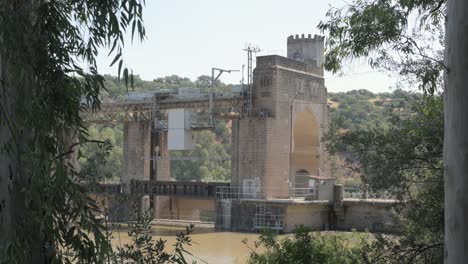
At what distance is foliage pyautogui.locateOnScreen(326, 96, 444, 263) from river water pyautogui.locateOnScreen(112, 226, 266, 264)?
11.3 meters

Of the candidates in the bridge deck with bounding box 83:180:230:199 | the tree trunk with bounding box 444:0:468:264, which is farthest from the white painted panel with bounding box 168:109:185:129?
the tree trunk with bounding box 444:0:468:264

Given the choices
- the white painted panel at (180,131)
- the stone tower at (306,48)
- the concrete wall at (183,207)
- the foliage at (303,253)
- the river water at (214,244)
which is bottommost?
the river water at (214,244)

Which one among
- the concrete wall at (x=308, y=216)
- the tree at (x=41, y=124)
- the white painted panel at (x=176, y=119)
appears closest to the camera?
the tree at (x=41, y=124)

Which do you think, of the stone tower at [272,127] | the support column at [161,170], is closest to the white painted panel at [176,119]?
the stone tower at [272,127]

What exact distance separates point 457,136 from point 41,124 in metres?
2.67

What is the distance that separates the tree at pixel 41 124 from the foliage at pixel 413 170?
430 cm

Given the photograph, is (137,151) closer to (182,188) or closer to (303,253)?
(182,188)

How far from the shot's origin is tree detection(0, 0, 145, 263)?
3584mm

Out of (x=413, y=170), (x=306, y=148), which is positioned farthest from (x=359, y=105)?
(x=413, y=170)

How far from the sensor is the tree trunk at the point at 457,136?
13.8 ft

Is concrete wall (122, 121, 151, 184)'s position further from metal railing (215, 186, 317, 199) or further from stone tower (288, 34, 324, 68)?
stone tower (288, 34, 324, 68)

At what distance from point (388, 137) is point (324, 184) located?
68.5ft

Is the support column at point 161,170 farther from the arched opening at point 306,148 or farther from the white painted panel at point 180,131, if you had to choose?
the arched opening at point 306,148

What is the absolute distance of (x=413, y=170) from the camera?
27.3 feet
